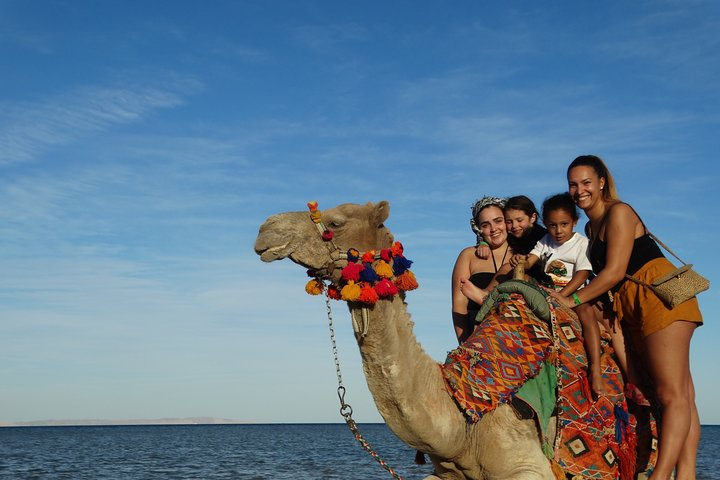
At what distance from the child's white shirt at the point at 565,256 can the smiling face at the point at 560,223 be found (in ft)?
0.20

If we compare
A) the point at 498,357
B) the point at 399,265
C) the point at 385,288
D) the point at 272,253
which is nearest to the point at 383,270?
the point at 385,288

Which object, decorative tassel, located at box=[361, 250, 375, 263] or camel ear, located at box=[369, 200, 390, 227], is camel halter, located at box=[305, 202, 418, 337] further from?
camel ear, located at box=[369, 200, 390, 227]

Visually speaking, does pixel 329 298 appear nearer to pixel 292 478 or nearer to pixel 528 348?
pixel 528 348

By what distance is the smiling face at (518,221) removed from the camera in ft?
23.4

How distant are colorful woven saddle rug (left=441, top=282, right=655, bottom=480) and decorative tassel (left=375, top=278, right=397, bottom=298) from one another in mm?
882

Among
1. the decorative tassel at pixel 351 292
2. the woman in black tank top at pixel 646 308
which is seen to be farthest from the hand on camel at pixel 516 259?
the decorative tassel at pixel 351 292

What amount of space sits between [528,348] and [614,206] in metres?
1.18

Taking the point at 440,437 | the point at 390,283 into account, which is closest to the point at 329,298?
the point at 390,283

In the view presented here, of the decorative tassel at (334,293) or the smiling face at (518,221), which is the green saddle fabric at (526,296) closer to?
the smiling face at (518,221)

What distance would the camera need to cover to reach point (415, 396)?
5488 mm

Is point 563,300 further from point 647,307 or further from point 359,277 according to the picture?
point 359,277

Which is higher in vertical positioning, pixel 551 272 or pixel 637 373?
pixel 551 272

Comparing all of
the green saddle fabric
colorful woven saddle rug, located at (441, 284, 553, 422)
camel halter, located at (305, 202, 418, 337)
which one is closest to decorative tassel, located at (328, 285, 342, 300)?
camel halter, located at (305, 202, 418, 337)

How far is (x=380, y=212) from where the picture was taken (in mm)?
5430
